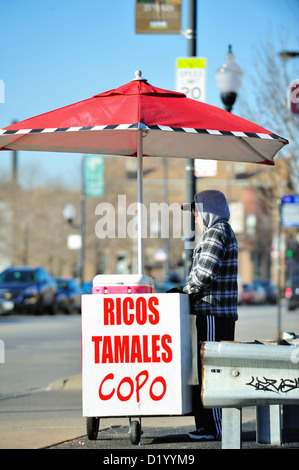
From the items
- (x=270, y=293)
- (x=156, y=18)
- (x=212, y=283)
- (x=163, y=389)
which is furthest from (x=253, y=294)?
(x=163, y=389)

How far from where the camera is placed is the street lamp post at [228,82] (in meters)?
12.2

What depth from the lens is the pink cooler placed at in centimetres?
636

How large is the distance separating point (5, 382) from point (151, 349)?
5.96 metres

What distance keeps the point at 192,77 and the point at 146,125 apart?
544 centimetres

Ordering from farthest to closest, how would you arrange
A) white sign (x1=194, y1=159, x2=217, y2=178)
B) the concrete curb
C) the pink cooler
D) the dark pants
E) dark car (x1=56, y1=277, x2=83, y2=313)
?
dark car (x1=56, y1=277, x2=83, y2=313), white sign (x1=194, y1=159, x2=217, y2=178), the concrete curb, the dark pants, the pink cooler

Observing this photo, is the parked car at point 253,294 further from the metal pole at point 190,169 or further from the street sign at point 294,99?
the street sign at point 294,99

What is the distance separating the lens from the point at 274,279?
78875 millimetres

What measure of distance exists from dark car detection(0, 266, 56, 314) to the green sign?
17.4 ft

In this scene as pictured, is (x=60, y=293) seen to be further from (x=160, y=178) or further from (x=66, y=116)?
(x=160, y=178)

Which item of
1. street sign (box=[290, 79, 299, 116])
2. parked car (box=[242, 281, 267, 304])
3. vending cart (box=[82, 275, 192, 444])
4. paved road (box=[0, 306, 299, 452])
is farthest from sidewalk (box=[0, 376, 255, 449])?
parked car (box=[242, 281, 267, 304])

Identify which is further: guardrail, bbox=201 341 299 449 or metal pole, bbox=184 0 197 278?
metal pole, bbox=184 0 197 278

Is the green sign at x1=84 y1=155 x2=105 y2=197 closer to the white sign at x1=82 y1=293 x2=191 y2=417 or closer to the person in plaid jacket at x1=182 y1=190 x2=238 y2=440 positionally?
the person in plaid jacket at x1=182 y1=190 x2=238 y2=440

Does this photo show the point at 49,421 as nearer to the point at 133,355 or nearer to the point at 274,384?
the point at 133,355
